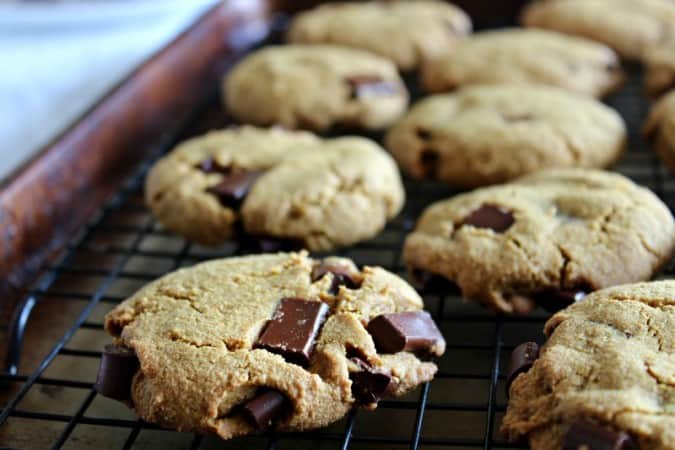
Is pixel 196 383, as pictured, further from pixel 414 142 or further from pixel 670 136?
pixel 670 136

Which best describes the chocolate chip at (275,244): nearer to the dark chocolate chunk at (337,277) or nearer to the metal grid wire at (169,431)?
the metal grid wire at (169,431)

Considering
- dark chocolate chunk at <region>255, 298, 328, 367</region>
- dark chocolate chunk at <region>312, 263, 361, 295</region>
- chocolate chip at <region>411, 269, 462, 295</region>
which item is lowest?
chocolate chip at <region>411, 269, 462, 295</region>

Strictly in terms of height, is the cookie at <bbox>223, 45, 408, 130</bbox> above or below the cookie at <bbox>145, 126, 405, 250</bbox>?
below

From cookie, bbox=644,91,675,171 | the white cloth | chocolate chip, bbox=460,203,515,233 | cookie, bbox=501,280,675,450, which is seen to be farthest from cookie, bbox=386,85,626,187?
the white cloth

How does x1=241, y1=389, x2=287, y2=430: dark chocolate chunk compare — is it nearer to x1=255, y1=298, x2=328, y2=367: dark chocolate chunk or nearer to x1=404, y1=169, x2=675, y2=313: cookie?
x1=255, y1=298, x2=328, y2=367: dark chocolate chunk

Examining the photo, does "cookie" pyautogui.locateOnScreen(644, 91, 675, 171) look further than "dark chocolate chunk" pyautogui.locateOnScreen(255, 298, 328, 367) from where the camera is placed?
Yes

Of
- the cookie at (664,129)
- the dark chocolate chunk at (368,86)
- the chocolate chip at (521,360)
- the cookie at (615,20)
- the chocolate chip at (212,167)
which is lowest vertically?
the cookie at (615,20)

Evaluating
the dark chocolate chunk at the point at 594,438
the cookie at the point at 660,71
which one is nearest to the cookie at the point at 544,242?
the dark chocolate chunk at the point at 594,438
